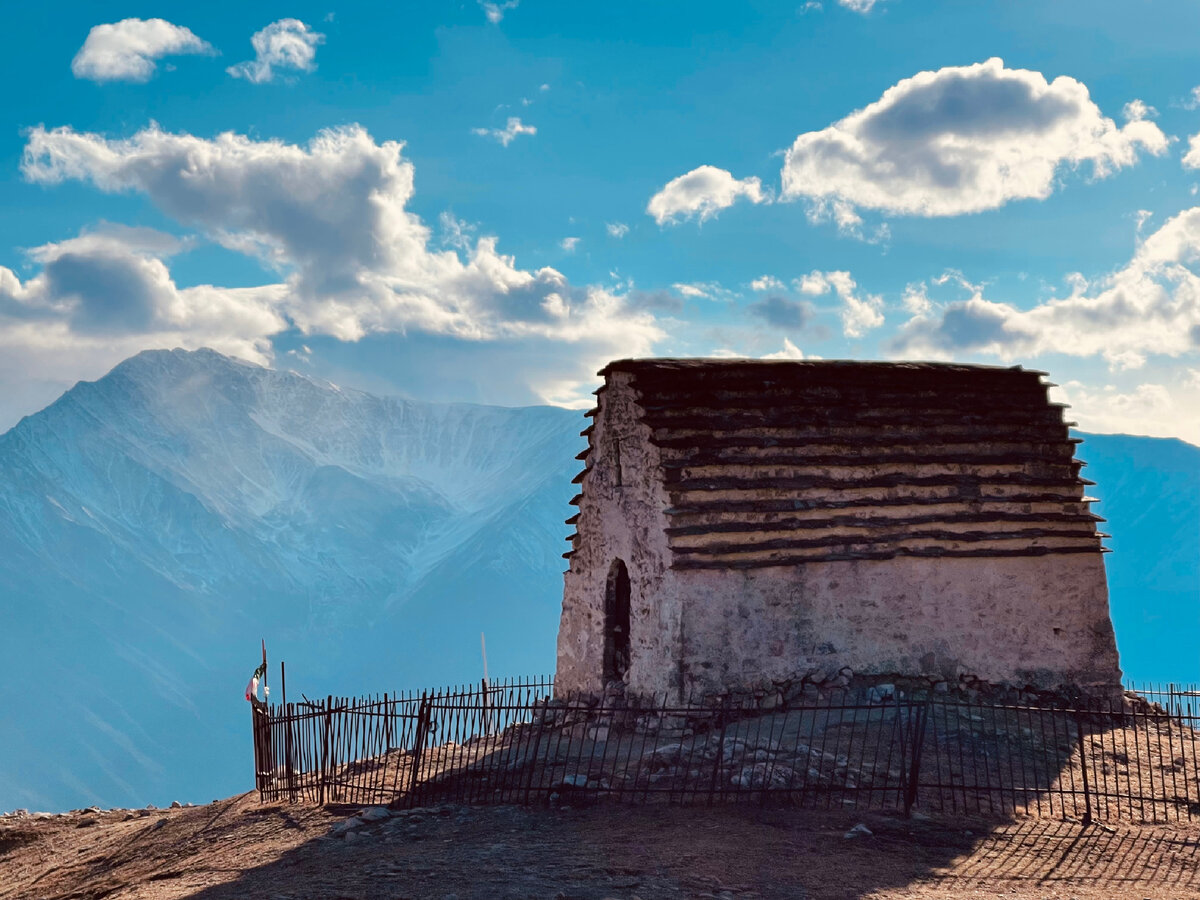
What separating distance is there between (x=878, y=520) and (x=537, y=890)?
1007 cm

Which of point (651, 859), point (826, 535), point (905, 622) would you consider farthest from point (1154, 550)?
point (651, 859)

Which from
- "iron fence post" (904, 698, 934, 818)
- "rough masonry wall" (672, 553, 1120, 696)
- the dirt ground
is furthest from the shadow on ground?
"rough masonry wall" (672, 553, 1120, 696)

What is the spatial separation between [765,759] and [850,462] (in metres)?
6.27

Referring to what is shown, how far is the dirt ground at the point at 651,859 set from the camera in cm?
1014

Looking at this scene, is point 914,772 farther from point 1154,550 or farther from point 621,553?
point 1154,550

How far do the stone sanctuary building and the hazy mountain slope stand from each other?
505 ft

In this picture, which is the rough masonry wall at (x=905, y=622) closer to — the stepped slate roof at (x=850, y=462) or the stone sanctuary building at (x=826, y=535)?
the stone sanctuary building at (x=826, y=535)

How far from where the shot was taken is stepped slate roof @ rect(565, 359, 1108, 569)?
17.2m

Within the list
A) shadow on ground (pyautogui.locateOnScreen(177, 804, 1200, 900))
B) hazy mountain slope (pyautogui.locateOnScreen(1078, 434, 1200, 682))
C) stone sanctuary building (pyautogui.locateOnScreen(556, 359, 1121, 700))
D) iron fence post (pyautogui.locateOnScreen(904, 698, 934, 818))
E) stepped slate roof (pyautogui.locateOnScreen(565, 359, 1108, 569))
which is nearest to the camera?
shadow on ground (pyautogui.locateOnScreen(177, 804, 1200, 900))

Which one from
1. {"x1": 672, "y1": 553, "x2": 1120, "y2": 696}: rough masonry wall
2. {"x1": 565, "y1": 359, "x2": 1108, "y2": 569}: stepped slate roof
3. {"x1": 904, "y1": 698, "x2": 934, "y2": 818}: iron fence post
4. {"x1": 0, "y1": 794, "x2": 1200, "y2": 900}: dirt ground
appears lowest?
{"x1": 0, "y1": 794, "x2": 1200, "y2": 900}: dirt ground

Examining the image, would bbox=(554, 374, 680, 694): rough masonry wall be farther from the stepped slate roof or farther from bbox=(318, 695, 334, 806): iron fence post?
bbox=(318, 695, 334, 806): iron fence post

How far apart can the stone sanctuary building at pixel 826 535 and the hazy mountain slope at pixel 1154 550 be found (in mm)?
153827

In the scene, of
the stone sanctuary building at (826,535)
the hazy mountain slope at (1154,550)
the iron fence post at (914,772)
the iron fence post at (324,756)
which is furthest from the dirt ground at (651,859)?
the hazy mountain slope at (1154,550)

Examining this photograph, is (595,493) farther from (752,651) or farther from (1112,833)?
(1112,833)
